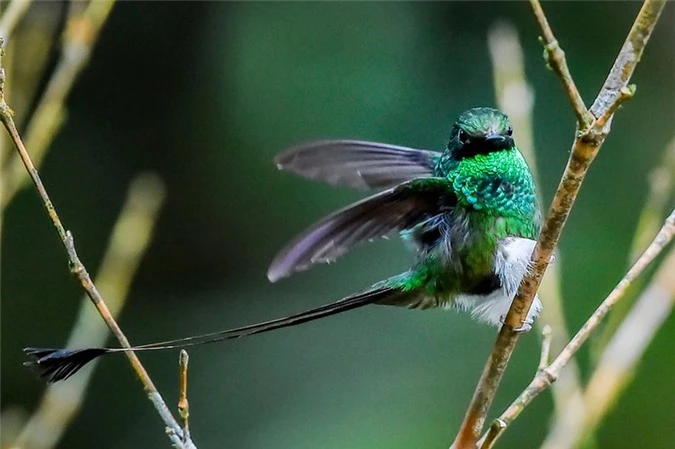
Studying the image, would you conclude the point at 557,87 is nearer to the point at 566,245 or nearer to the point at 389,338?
the point at 566,245

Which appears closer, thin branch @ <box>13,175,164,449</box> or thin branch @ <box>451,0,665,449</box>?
thin branch @ <box>451,0,665,449</box>

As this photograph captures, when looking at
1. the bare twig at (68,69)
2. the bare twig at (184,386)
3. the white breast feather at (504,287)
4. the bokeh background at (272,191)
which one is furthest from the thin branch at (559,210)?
the bokeh background at (272,191)

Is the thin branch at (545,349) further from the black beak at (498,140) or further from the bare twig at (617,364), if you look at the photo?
the black beak at (498,140)

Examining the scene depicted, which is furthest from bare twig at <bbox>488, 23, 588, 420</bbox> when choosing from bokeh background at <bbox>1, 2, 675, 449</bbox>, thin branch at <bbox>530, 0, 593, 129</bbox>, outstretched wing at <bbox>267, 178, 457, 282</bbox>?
bokeh background at <bbox>1, 2, 675, 449</bbox>

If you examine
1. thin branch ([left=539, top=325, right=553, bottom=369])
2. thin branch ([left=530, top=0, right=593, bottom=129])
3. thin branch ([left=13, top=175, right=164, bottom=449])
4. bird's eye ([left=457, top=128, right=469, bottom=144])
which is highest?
thin branch ([left=530, top=0, right=593, bottom=129])

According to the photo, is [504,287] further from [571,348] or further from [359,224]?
[571,348]

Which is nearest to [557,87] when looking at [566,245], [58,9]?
[566,245]

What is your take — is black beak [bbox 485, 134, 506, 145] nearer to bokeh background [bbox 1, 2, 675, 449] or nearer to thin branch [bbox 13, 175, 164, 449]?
thin branch [bbox 13, 175, 164, 449]
